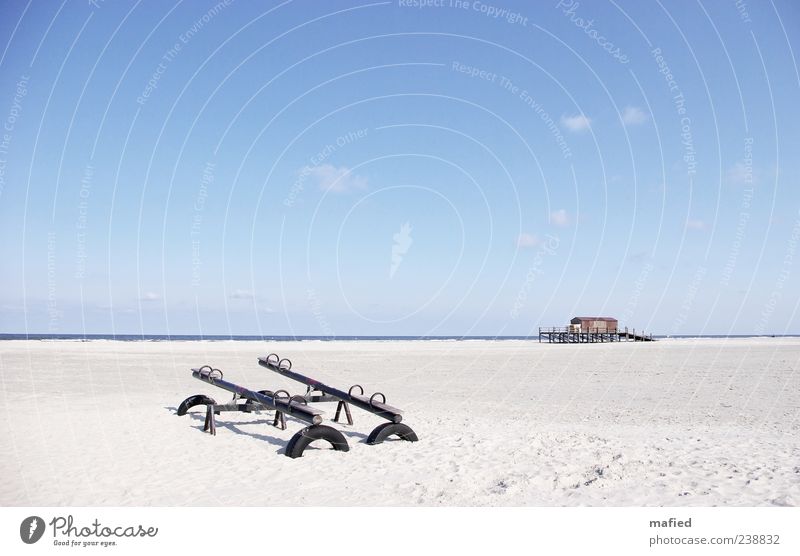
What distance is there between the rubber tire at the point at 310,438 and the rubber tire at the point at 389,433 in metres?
0.59

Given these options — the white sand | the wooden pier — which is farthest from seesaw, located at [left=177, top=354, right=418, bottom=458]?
the wooden pier

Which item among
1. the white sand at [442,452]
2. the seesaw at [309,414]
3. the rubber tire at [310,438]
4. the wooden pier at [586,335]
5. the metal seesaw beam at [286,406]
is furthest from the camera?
the wooden pier at [586,335]

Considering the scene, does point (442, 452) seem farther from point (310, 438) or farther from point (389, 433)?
point (310, 438)

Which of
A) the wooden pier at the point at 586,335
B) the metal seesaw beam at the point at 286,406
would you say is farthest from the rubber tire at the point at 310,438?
the wooden pier at the point at 586,335

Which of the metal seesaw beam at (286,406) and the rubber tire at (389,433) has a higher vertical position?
the metal seesaw beam at (286,406)

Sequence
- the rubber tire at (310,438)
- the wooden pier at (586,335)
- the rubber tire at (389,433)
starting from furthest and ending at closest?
the wooden pier at (586,335) < the rubber tire at (389,433) < the rubber tire at (310,438)

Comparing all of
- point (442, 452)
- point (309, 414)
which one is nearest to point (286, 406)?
point (309, 414)

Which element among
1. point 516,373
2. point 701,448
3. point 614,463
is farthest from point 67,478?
point 516,373

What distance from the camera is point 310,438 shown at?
315 inches

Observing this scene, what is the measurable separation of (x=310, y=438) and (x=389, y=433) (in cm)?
135

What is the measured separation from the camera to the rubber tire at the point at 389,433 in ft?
28.6

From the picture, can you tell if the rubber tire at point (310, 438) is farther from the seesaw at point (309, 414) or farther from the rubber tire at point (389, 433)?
the rubber tire at point (389, 433)

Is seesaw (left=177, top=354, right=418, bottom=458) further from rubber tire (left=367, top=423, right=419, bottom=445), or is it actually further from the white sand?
the white sand
